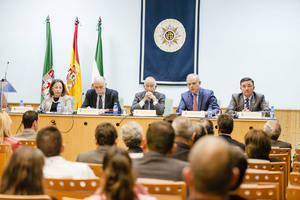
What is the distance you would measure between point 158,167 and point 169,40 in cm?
561

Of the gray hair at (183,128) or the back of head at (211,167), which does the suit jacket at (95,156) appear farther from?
the back of head at (211,167)

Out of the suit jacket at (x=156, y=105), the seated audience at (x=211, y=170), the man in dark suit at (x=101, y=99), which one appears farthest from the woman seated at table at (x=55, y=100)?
the seated audience at (x=211, y=170)

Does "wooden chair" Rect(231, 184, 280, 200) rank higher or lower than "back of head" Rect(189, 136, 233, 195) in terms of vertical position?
lower

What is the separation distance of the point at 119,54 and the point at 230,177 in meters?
6.55

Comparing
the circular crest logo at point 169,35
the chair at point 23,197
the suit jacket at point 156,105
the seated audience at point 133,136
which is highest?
the circular crest logo at point 169,35

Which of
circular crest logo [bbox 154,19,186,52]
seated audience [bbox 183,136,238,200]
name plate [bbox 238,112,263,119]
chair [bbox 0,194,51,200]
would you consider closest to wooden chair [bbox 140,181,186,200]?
chair [bbox 0,194,51,200]

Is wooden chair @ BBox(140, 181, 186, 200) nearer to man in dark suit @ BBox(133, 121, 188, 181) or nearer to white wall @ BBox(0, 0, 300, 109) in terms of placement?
man in dark suit @ BBox(133, 121, 188, 181)

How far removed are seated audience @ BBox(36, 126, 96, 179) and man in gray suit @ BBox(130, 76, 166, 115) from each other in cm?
333

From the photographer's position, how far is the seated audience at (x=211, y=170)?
102 centimetres

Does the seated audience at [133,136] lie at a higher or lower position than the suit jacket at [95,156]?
higher

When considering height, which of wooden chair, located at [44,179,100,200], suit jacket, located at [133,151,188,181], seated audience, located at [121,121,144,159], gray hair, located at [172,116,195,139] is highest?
gray hair, located at [172,116,195,139]

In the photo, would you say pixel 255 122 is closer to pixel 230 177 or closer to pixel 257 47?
pixel 257 47

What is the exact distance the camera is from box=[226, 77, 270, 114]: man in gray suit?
539 centimetres

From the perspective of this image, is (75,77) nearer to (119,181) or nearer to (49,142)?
(49,142)
